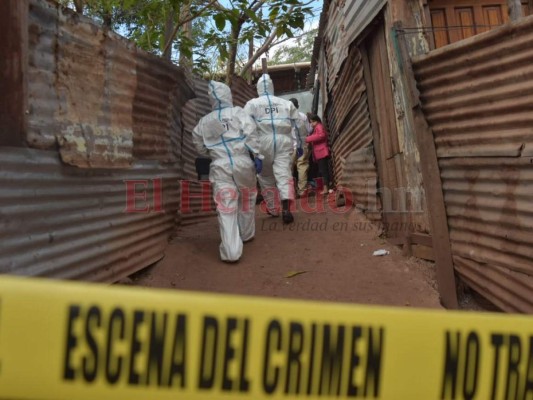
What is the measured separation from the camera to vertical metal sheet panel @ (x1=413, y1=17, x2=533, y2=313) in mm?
2834

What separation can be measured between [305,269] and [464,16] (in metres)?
2.92

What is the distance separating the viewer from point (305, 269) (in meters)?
4.32

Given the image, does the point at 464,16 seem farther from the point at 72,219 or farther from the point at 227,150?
the point at 72,219

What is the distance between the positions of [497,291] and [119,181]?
3038 mm

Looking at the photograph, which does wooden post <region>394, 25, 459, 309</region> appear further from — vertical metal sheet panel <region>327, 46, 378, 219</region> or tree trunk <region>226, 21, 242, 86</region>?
tree trunk <region>226, 21, 242, 86</region>

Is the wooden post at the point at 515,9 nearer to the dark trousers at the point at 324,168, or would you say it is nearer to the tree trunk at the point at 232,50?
the tree trunk at the point at 232,50

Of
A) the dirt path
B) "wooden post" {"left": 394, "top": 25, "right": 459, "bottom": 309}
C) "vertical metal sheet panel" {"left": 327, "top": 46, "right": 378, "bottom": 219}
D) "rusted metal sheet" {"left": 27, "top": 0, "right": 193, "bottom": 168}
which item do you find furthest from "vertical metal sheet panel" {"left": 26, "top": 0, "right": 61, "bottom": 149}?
"vertical metal sheet panel" {"left": 327, "top": 46, "right": 378, "bottom": 219}

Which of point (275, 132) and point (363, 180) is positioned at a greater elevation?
point (275, 132)

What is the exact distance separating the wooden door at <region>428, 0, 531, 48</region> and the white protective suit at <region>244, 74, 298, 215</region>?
2.18m

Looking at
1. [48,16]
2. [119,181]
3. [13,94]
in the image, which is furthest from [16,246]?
[48,16]

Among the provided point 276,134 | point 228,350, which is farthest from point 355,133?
point 228,350

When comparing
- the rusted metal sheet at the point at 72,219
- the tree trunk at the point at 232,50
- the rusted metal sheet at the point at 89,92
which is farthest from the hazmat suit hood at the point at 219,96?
the tree trunk at the point at 232,50

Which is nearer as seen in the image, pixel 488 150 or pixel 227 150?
pixel 488 150

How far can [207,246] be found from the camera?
4.87 metres
